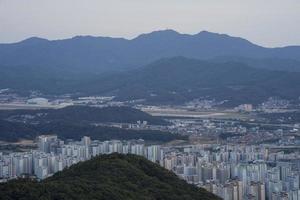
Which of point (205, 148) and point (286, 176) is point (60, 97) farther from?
point (286, 176)

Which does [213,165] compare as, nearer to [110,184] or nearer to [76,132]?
[110,184]

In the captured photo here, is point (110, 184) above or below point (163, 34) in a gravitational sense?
below

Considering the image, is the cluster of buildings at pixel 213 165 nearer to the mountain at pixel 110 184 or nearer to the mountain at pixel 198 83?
the mountain at pixel 110 184

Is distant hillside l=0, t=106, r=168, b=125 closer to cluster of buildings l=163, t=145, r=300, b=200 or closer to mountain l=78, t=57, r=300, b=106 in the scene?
mountain l=78, t=57, r=300, b=106

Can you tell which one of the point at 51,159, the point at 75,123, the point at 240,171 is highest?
the point at 75,123

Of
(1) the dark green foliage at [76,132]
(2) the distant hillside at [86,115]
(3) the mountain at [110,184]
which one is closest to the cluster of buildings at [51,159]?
(1) the dark green foliage at [76,132]

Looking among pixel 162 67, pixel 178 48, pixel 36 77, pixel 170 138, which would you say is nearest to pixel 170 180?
pixel 170 138

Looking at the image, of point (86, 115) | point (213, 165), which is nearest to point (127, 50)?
point (86, 115)
